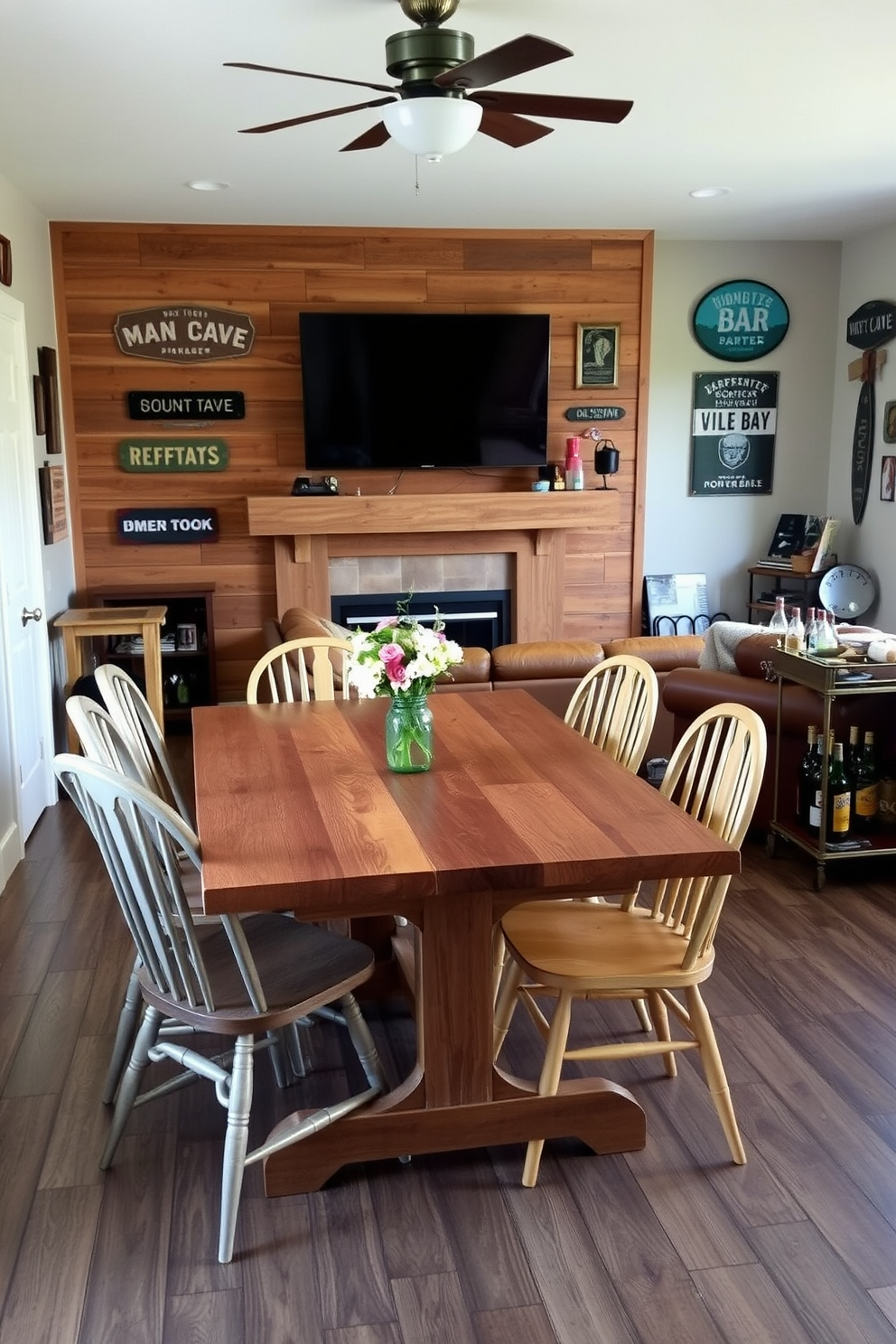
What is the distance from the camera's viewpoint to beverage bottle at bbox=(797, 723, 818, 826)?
3.84 meters

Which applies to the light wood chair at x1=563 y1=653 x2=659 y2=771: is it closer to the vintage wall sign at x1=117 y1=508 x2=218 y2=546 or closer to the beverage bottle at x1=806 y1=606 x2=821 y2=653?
the beverage bottle at x1=806 y1=606 x2=821 y2=653

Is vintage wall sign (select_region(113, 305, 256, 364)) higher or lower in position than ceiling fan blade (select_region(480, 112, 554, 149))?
lower

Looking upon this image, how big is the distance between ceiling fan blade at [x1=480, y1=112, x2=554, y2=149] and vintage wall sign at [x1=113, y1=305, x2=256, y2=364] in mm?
3267

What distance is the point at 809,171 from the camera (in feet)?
16.5

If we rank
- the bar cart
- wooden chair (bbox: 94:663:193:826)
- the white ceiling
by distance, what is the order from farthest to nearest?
the bar cart → the white ceiling → wooden chair (bbox: 94:663:193:826)

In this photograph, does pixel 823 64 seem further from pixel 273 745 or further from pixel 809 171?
pixel 273 745

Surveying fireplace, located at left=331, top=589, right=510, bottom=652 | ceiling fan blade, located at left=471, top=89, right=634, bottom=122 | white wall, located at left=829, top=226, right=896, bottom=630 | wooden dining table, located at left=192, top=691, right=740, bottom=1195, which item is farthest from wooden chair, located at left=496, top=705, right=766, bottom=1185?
white wall, located at left=829, top=226, right=896, bottom=630

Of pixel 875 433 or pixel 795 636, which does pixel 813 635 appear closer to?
pixel 795 636

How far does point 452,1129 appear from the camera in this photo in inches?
89.5

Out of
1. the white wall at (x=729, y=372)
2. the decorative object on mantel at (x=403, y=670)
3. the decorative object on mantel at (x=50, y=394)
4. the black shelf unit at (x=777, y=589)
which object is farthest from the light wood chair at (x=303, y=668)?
the black shelf unit at (x=777, y=589)

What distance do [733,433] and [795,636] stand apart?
326cm

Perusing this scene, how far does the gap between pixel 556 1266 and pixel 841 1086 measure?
926 mm

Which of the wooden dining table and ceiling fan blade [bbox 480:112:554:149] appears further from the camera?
ceiling fan blade [bbox 480:112:554:149]

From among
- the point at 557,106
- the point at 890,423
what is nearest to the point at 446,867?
the point at 557,106
